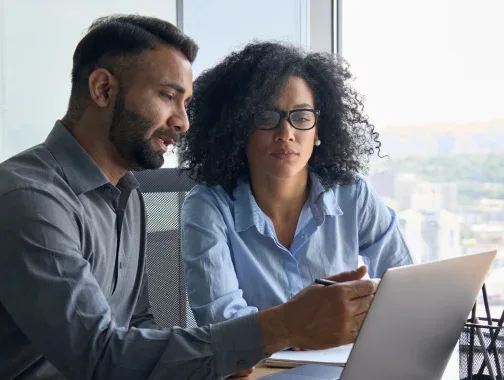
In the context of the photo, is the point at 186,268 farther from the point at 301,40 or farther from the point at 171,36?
the point at 301,40

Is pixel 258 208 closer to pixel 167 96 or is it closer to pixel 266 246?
pixel 266 246

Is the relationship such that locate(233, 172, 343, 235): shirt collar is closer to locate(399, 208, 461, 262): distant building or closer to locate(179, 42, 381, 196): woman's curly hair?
locate(179, 42, 381, 196): woman's curly hair

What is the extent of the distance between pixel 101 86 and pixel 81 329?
1.72 ft

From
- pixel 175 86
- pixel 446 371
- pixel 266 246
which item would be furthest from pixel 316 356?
pixel 175 86

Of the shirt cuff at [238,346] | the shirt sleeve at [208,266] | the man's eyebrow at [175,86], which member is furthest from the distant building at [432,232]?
the shirt cuff at [238,346]

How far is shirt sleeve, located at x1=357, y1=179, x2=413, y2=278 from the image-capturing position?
6.56 feet

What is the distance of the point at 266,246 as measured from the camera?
6.17ft

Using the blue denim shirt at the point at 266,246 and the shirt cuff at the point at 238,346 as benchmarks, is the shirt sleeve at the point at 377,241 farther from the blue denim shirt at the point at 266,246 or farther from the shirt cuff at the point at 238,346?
the shirt cuff at the point at 238,346

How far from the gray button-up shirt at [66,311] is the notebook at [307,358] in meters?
0.29

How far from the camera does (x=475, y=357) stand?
51.1 inches

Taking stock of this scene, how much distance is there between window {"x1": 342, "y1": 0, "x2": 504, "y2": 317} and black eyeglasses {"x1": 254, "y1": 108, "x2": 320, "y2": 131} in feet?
2.35

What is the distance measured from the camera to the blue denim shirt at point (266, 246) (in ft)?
5.67

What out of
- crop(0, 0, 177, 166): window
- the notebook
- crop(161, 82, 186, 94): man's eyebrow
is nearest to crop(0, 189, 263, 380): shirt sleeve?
the notebook

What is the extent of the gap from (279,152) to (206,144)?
274 mm
